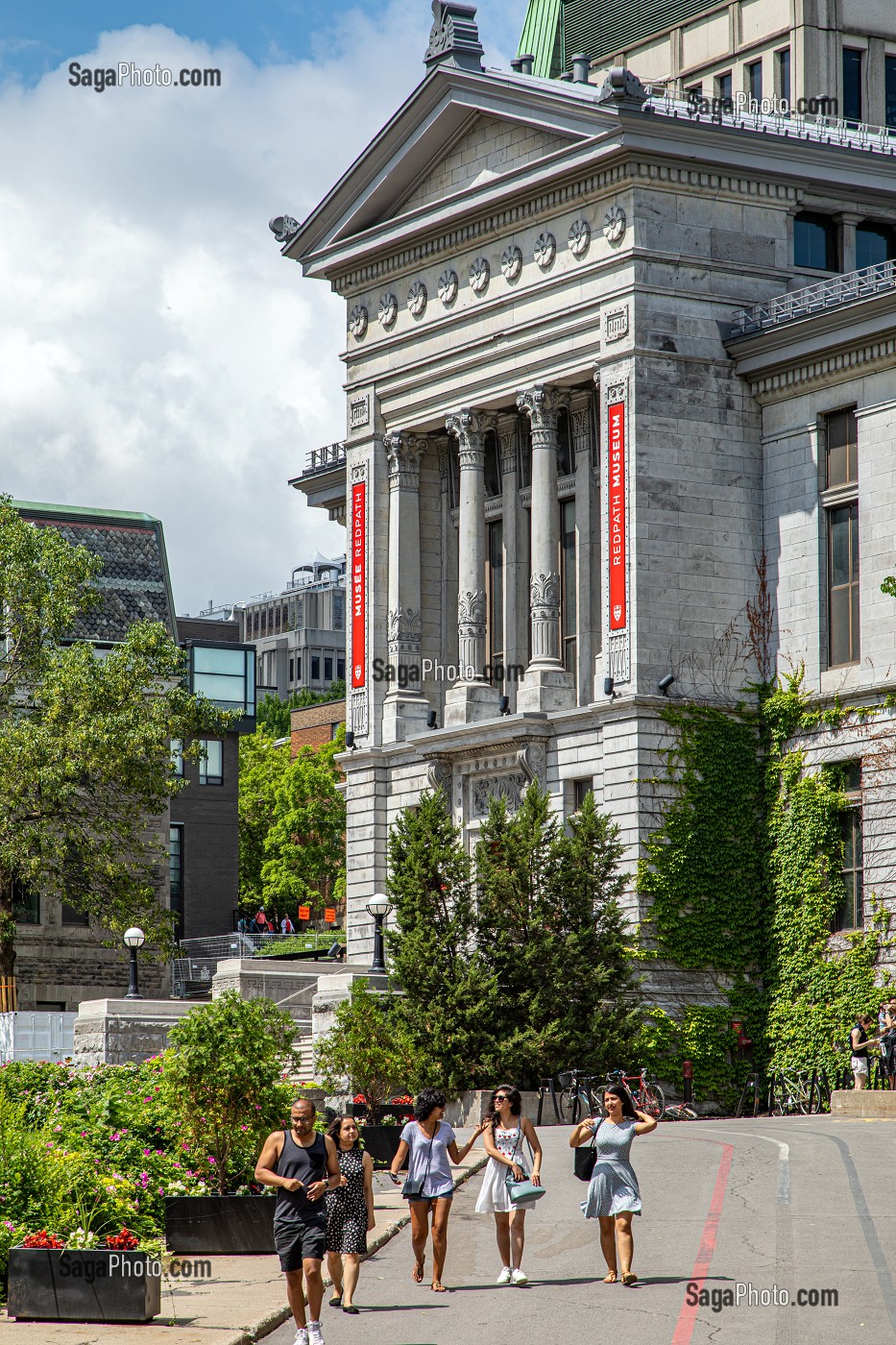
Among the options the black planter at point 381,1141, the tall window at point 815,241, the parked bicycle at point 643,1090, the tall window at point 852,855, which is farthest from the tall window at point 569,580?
the black planter at point 381,1141

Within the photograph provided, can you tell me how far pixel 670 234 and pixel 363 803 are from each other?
1635 centimetres

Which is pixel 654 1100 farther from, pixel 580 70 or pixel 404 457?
pixel 580 70

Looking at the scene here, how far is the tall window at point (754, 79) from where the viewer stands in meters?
65.1

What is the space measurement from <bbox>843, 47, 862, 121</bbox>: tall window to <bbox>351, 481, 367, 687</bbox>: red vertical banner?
18.1m

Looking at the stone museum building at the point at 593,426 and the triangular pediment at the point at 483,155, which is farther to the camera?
the triangular pediment at the point at 483,155

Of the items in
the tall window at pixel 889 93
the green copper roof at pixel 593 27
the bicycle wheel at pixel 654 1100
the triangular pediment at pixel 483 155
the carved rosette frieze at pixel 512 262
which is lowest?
the bicycle wheel at pixel 654 1100

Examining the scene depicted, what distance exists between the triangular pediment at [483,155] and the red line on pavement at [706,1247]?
26974 millimetres

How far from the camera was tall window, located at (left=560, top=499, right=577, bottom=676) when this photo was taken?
177 ft

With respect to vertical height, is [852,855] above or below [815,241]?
below

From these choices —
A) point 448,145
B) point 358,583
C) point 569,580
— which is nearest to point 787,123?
point 448,145

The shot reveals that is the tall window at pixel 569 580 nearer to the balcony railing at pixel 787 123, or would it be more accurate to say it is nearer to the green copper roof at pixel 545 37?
the balcony railing at pixel 787 123

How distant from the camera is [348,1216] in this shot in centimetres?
2119

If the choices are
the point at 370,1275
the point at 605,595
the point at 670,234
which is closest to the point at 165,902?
the point at 605,595

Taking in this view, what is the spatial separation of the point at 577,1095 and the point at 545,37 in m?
41.5
